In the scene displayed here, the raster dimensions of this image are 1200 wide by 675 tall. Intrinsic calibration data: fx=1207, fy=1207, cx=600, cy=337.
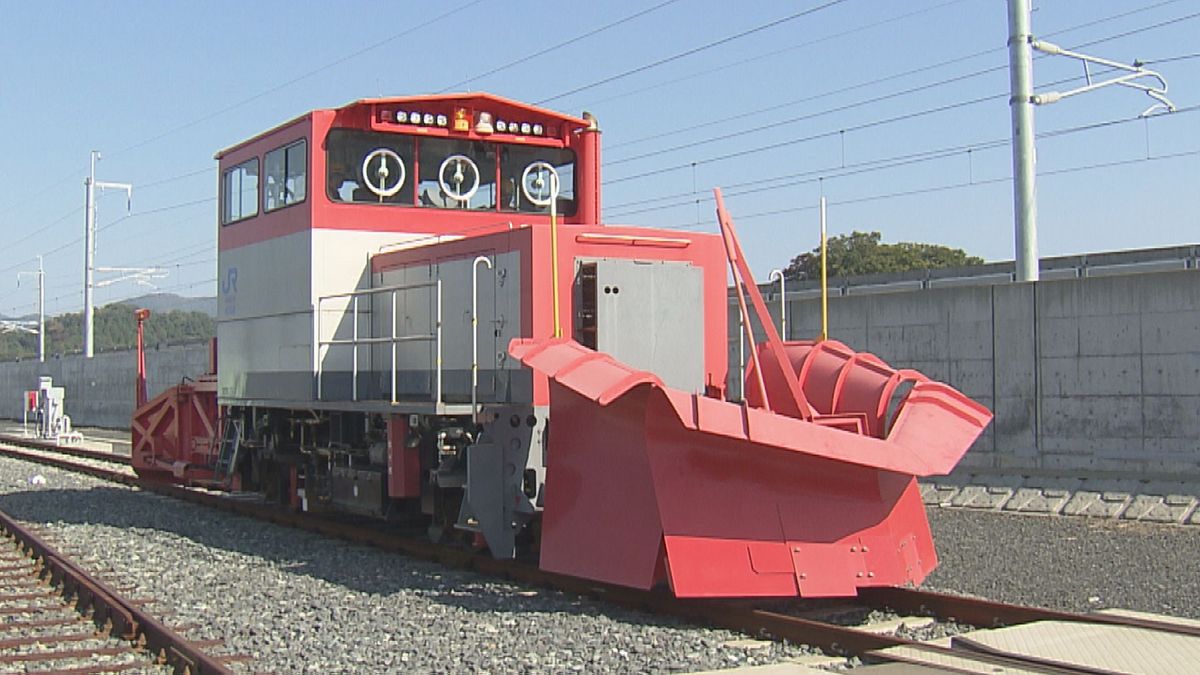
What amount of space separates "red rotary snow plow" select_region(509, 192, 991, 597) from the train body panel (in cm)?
1

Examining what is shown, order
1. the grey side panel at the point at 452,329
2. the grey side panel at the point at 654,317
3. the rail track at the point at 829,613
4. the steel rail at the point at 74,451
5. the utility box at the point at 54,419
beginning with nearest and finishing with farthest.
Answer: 1. the rail track at the point at 829,613
2. the grey side panel at the point at 654,317
3. the grey side panel at the point at 452,329
4. the steel rail at the point at 74,451
5. the utility box at the point at 54,419

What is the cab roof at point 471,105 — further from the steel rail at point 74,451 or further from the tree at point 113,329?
the tree at point 113,329

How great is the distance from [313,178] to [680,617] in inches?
192

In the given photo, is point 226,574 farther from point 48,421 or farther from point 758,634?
point 48,421

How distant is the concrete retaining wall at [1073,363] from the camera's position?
37.2ft

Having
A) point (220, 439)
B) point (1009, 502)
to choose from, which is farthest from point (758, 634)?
point (220, 439)

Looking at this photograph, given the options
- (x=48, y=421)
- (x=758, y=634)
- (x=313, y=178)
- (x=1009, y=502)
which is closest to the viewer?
(x=758, y=634)

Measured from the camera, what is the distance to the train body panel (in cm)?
646

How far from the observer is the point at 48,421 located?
88.9 feet

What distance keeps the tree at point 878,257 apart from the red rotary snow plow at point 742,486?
126ft

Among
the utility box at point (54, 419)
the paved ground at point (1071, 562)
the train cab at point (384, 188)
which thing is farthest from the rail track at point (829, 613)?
the utility box at point (54, 419)

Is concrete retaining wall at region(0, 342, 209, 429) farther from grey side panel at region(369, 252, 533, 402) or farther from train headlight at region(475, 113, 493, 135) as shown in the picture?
train headlight at region(475, 113, 493, 135)

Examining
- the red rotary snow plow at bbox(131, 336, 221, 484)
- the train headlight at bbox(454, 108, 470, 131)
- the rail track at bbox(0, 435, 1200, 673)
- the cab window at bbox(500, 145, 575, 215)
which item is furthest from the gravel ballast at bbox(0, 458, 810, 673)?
the train headlight at bbox(454, 108, 470, 131)

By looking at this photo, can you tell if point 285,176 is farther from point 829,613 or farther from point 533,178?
point 829,613
